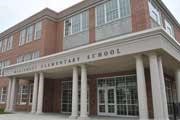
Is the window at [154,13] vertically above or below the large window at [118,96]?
above

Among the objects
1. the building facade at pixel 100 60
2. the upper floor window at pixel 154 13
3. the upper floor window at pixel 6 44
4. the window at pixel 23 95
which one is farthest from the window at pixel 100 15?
the upper floor window at pixel 6 44

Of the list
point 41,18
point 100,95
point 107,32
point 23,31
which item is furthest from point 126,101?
point 23,31

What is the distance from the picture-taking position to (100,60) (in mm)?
11289

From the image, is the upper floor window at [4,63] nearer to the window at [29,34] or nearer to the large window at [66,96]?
A: the window at [29,34]

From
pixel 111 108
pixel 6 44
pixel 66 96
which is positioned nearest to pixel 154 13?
pixel 111 108

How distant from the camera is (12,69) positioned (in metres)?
19.0

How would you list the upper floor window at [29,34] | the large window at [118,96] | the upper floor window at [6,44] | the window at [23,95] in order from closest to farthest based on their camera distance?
the large window at [118,96]
the upper floor window at [29,34]
the window at [23,95]
the upper floor window at [6,44]

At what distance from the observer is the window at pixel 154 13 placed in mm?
14416

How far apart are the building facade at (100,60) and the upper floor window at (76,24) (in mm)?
95

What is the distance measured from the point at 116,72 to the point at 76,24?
6.49 metres

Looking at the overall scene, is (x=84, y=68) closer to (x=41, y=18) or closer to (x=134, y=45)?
(x=134, y=45)

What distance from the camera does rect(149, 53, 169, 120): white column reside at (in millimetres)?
8773

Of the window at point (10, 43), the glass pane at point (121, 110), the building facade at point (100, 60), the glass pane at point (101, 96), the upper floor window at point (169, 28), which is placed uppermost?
the window at point (10, 43)

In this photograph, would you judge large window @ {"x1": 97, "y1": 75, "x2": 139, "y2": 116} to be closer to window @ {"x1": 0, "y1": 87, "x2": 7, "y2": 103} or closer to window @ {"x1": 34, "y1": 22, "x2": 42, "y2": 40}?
Answer: window @ {"x1": 34, "y1": 22, "x2": 42, "y2": 40}
